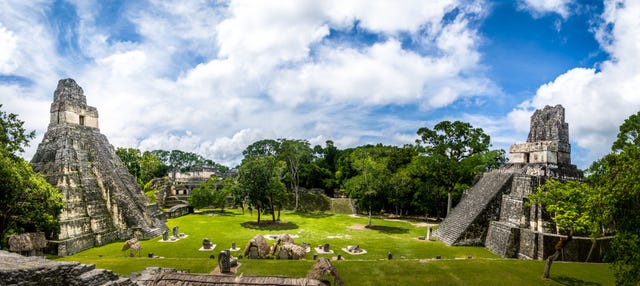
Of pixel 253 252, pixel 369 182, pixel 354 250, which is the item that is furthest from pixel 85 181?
pixel 369 182

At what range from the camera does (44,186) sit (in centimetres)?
1501

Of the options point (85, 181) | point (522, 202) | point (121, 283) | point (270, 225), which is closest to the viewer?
point (121, 283)

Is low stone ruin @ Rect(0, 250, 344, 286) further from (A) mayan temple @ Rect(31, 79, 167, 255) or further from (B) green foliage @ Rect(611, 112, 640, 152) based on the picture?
(B) green foliage @ Rect(611, 112, 640, 152)

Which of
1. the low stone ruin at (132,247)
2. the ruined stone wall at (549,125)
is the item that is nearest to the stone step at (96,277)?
the low stone ruin at (132,247)

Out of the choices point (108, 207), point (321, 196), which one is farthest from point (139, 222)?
point (321, 196)

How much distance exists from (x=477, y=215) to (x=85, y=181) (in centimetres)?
2625

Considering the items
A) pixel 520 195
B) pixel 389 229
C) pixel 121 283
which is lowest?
pixel 389 229

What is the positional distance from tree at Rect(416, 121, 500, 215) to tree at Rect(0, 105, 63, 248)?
28.8 metres

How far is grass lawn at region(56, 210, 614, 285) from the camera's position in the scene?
1329cm

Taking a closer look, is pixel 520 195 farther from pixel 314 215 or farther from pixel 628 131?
pixel 314 215

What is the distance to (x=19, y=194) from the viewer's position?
14.4m

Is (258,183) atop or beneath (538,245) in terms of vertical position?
atop

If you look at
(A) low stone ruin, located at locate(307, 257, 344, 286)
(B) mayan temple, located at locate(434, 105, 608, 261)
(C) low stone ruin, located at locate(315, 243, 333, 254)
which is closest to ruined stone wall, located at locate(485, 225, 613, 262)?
(B) mayan temple, located at locate(434, 105, 608, 261)

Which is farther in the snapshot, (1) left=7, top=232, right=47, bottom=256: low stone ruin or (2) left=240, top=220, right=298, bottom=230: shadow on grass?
(2) left=240, top=220, right=298, bottom=230: shadow on grass
